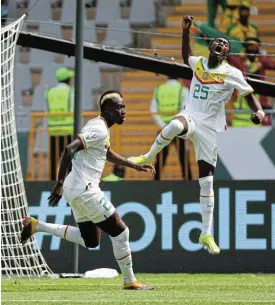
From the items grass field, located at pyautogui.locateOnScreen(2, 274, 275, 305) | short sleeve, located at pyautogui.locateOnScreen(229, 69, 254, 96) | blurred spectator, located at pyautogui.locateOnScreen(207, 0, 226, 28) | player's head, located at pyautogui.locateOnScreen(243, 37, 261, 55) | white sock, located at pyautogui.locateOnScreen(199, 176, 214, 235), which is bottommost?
grass field, located at pyautogui.locateOnScreen(2, 274, 275, 305)

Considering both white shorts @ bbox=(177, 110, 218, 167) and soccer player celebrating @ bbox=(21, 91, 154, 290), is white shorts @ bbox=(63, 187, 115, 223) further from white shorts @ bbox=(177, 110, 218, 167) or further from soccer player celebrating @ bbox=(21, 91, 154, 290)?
white shorts @ bbox=(177, 110, 218, 167)

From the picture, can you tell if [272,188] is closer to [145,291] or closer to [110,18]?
[145,291]

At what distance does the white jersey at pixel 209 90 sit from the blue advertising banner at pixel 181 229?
105 inches

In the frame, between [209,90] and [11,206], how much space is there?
12.6 feet

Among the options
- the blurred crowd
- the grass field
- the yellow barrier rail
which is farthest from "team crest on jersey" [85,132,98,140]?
the blurred crowd

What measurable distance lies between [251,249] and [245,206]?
1.91 feet

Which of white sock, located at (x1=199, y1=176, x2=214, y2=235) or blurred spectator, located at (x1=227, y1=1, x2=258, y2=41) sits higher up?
blurred spectator, located at (x1=227, y1=1, x2=258, y2=41)

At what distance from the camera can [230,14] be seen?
73.4ft

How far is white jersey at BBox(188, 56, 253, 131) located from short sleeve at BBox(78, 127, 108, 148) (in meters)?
2.25

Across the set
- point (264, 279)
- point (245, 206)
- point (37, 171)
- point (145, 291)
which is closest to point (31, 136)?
point (37, 171)

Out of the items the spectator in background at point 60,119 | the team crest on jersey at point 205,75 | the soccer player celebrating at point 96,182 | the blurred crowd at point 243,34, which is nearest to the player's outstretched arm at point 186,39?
the team crest on jersey at point 205,75

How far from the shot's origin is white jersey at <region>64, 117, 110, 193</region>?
38.2 feet

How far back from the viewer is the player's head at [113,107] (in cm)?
1166

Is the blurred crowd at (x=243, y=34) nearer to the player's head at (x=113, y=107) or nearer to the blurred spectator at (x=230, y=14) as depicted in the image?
the blurred spectator at (x=230, y=14)
